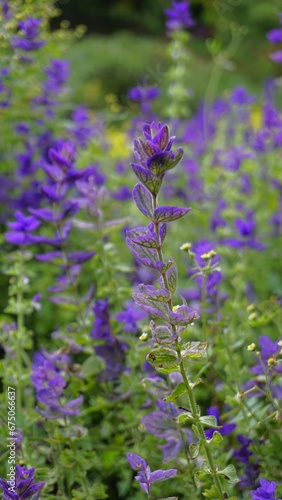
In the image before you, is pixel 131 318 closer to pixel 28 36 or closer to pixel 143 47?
pixel 28 36

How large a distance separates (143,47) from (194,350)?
31.6 ft

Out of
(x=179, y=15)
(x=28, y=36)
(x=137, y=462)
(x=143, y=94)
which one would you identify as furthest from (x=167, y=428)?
(x=179, y=15)

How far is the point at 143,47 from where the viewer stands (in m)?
9.95

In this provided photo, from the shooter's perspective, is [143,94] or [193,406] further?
[143,94]

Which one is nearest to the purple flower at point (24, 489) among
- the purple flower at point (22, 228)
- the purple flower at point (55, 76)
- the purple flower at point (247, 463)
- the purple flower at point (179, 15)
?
the purple flower at point (247, 463)

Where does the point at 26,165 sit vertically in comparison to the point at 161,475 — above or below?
below

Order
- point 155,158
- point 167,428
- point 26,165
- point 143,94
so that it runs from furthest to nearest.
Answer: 1. point 143,94
2. point 26,165
3. point 167,428
4. point 155,158

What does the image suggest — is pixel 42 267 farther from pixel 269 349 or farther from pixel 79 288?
pixel 269 349

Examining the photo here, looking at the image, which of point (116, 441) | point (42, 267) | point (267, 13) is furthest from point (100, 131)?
point (267, 13)

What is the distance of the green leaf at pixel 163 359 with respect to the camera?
33.9 inches

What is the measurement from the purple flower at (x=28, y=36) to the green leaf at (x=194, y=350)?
118cm

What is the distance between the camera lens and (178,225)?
2463 mm

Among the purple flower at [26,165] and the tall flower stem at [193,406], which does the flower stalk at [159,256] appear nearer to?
the tall flower stem at [193,406]

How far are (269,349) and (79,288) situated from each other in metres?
1.13
